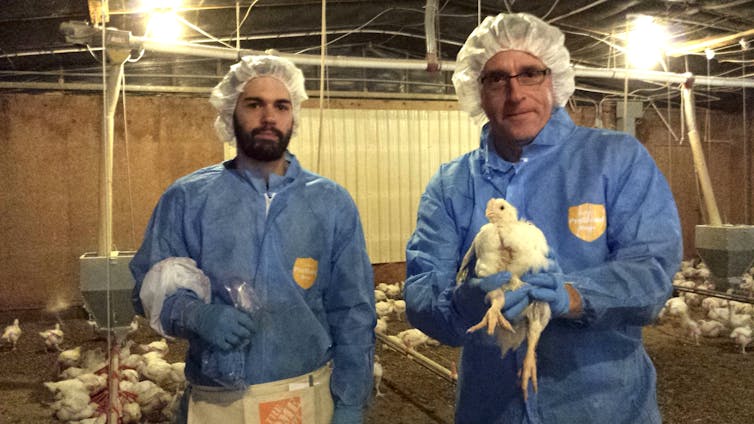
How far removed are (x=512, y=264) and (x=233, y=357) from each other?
940 millimetres

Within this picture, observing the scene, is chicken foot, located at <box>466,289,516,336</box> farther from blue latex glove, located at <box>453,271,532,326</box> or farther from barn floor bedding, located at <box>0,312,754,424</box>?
barn floor bedding, located at <box>0,312,754,424</box>

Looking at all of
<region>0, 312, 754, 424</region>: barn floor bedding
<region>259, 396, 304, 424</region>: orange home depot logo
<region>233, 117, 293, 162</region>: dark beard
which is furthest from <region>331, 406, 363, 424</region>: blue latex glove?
<region>0, 312, 754, 424</region>: barn floor bedding

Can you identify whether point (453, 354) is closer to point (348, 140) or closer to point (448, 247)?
point (348, 140)

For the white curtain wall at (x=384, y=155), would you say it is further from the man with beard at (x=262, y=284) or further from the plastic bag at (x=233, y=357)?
the plastic bag at (x=233, y=357)

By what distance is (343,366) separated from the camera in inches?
78.1

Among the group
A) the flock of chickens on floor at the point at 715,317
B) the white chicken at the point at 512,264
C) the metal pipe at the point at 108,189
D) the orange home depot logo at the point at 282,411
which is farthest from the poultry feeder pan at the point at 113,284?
the flock of chickens on floor at the point at 715,317

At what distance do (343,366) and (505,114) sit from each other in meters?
1.00

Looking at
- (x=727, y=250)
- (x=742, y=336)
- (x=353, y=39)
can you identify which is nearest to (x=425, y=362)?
(x=742, y=336)

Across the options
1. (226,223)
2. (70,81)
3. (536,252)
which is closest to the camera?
(536,252)

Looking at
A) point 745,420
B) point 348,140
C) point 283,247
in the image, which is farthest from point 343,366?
point 348,140

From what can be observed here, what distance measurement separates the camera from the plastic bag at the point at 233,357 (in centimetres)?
179

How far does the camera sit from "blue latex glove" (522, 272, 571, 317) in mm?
1215

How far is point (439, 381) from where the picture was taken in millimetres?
4590

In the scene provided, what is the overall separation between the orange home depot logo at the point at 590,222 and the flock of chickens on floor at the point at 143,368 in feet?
7.34
